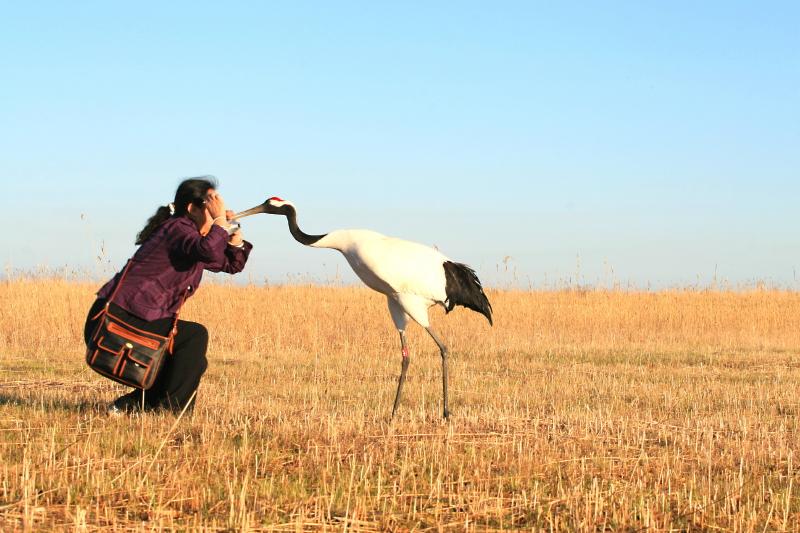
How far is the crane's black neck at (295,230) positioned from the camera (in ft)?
25.0

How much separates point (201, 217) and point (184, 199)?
15cm

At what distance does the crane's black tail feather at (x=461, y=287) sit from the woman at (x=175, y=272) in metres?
2.43

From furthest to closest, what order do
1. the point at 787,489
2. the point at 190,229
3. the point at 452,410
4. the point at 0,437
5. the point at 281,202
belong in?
the point at 281,202
the point at 452,410
the point at 190,229
the point at 0,437
the point at 787,489

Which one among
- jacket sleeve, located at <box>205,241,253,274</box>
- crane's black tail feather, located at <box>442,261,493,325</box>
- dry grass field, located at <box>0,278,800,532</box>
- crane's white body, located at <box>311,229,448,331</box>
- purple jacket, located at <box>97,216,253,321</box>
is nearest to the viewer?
dry grass field, located at <box>0,278,800,532</box>

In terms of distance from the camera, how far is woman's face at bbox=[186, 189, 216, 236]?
19.4 ft

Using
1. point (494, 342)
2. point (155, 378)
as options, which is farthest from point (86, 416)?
point (494, 342)

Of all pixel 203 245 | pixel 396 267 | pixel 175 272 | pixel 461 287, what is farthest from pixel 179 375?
pixel 461 287

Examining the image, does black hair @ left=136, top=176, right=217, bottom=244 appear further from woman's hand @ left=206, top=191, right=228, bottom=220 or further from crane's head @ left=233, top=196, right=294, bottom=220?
crane's head @ left=233, top=196, right=294, bottom=220

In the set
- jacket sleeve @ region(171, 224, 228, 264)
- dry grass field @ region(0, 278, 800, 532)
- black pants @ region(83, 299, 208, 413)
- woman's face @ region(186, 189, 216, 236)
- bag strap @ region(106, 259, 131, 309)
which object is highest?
woman's face @ region(186, 189, 216, 236)

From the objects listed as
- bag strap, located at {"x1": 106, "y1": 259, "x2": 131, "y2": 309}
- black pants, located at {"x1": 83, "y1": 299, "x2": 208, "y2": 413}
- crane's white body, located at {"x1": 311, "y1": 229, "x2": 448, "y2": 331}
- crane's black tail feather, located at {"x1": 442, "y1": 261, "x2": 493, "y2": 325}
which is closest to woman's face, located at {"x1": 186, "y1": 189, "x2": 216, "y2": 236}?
bag strap, located at {"x1": 106, "y1": 259, "x2": 131, "y2": 309}

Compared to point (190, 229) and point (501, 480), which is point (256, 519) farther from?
point (190, 229)

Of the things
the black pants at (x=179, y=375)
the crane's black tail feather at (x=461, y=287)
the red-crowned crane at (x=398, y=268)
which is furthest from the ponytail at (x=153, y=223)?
the crane's black tail feather at (x=461, y=287)

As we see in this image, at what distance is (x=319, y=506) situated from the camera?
158 inches

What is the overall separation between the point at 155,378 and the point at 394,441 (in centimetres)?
152
